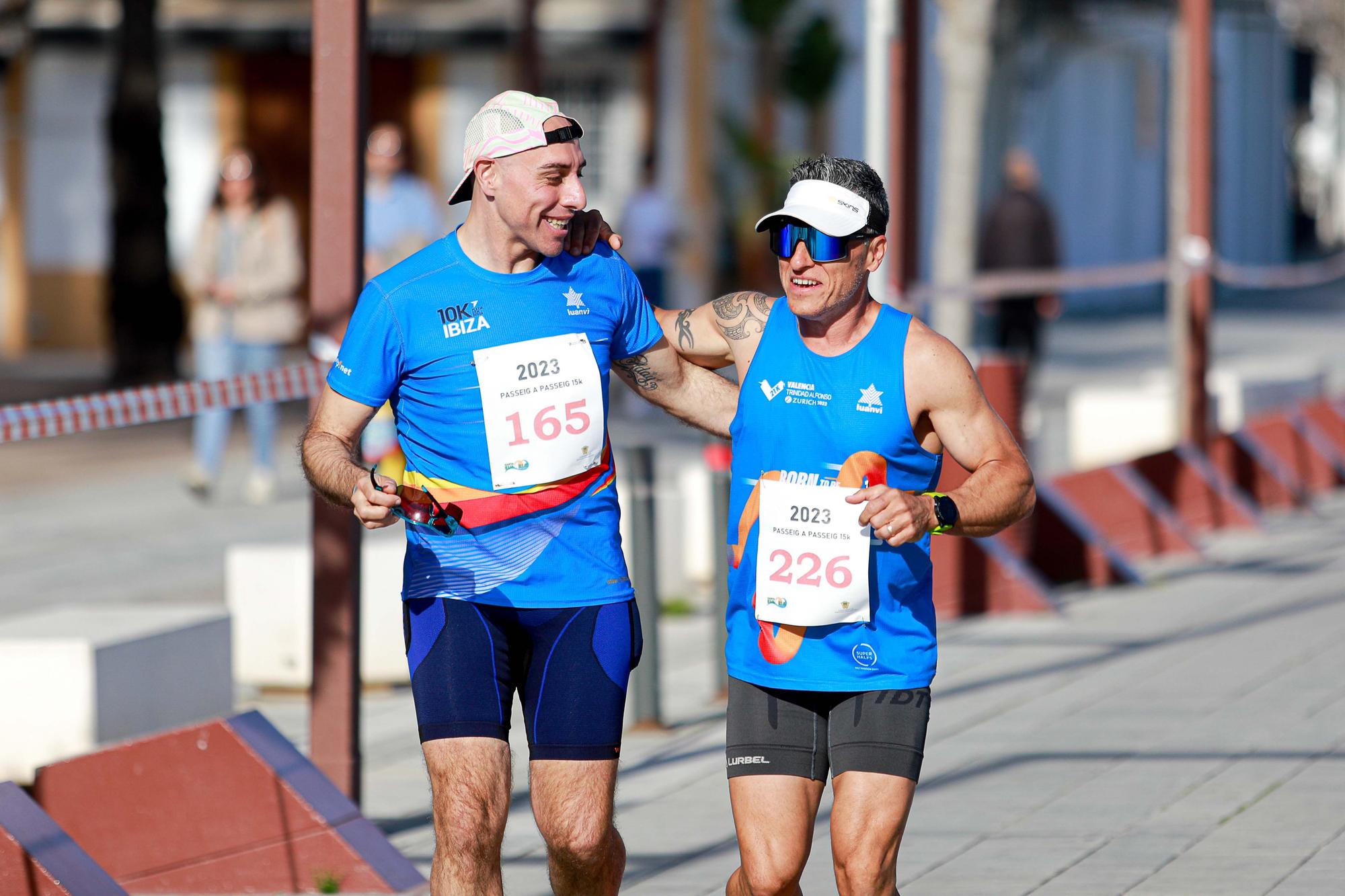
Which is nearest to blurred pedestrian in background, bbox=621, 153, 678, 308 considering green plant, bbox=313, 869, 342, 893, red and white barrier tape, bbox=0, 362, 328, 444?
red and white barrier tape, bbox=0, 362, 328, 444

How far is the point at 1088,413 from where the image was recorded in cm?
1448

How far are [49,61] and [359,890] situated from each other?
2203 cm

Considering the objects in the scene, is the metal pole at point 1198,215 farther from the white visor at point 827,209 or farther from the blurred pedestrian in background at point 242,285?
the white visor at point 827,209

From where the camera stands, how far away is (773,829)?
14.7 feet

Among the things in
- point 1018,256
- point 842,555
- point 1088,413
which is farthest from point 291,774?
point 1018,256

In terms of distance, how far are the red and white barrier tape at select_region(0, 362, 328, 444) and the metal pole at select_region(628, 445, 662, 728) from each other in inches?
65.4

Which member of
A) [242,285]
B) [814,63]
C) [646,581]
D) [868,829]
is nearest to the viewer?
[868,829]

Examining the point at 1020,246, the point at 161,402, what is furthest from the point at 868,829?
the point at 1020,246

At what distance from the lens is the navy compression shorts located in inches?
183

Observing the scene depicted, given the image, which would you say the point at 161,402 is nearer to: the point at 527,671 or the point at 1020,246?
the point at 527,671

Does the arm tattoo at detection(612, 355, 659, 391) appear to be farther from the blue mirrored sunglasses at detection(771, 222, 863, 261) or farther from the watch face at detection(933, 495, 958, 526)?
the watch face at detection(933, 495, 958, 526)

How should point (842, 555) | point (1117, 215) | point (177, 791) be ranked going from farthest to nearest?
1. point (1117, 215)
2. point (177, 791)
3. point (842, 555)

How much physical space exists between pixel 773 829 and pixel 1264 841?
225 centimetres

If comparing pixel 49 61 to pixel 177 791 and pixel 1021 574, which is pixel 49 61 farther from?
pixel 177 791
